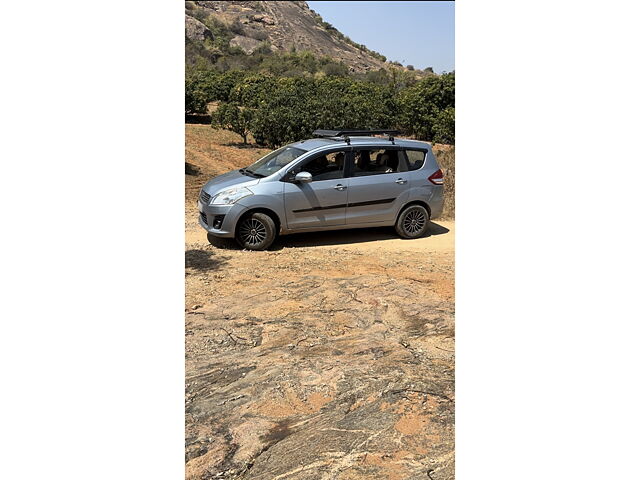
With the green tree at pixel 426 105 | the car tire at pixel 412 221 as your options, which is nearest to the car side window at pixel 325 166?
the car tire at pixel 412 221

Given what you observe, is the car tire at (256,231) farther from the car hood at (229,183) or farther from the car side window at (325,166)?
the car side window at (325,166)

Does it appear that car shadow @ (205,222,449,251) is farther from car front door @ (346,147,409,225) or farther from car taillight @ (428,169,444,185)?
car taillight @ (428,169,444,185)

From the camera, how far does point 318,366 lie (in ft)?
15.0

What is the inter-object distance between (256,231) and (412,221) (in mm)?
2402

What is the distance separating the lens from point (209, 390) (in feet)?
14.0

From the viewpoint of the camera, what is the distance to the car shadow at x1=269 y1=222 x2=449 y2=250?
29.4ft

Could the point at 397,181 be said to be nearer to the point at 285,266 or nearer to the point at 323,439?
the point at 285,266

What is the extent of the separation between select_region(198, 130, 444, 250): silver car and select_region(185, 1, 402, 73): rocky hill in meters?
35.7

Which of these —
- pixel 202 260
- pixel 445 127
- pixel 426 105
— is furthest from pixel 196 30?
pixel 202 260

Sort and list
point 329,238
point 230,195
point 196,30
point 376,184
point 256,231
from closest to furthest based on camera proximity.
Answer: point 230,195
point 256,231
point 376,184
point 329,238
point 196,30

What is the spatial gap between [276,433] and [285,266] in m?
4.21

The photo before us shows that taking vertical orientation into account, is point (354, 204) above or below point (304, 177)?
below

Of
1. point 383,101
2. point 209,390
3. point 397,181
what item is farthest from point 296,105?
point 209,390

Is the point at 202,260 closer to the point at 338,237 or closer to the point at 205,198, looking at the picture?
the point at 205,198
